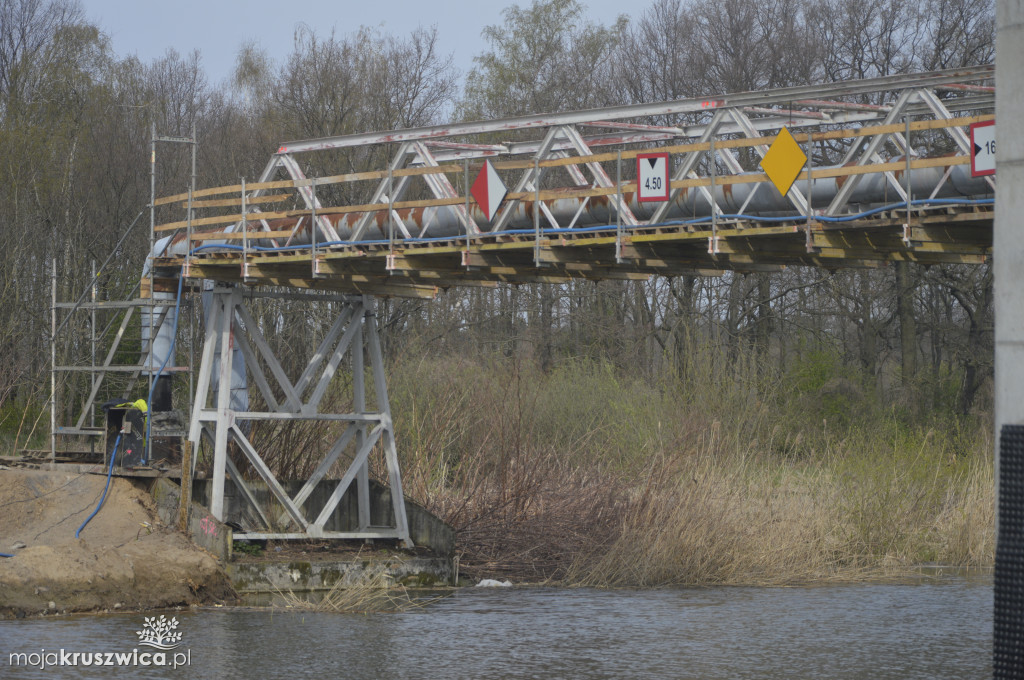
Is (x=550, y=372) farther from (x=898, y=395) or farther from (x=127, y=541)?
(x=127, y=541)

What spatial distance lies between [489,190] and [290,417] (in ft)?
16.8

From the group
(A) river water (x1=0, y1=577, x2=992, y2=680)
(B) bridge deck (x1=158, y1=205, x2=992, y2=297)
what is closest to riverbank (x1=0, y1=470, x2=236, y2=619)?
(A) river water (x1=0, y1=577, x2=992, y2=680)

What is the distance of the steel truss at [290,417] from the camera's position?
2081 centimetres

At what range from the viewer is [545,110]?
1772 inches

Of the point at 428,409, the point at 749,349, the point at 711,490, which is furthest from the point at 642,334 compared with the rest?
the point at 711,490

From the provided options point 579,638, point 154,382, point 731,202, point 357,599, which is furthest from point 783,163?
point 154,382

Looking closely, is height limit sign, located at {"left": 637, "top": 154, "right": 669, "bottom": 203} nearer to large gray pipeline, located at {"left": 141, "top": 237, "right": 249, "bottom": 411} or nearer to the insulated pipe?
the insulated pipe

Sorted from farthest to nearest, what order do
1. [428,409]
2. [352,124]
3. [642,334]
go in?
[352,124] → [642,334] → [428,409]

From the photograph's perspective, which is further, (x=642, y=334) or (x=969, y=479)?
(x=642, y=334)

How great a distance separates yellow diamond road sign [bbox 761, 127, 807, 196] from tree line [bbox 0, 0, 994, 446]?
17984mm

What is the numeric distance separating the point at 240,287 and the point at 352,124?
23.1 meters

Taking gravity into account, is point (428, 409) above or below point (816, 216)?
below

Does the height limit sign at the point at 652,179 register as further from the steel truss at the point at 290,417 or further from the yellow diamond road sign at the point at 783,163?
the steel truss at the point at 290,417

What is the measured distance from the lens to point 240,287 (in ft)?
71.1
